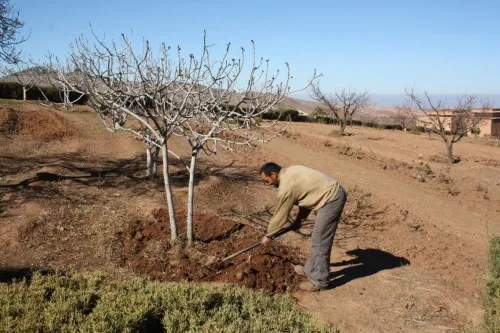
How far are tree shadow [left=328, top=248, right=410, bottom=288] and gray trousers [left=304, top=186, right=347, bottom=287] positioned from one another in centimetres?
40

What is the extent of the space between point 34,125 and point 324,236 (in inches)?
411

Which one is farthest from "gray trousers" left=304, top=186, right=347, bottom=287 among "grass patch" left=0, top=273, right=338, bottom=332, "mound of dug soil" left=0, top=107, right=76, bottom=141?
"mound of dug soil" left=0, top=107, right=76, bottom=141

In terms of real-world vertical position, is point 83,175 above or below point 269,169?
below

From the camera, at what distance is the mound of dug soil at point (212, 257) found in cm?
485

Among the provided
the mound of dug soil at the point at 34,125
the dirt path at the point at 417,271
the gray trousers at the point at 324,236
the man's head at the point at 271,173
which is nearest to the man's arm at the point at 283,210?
the man's head at the point at 271,173

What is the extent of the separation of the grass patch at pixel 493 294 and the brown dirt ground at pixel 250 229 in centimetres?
36

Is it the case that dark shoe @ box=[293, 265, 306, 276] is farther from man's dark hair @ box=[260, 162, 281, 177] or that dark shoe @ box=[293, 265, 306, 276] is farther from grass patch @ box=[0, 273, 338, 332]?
man's dark hair @ box=[260, 162, 281, 177]

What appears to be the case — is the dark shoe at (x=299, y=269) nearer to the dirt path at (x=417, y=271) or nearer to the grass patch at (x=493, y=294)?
the dirt path at (x=417, y=271)

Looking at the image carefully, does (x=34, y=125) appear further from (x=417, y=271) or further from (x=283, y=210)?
(x=417, y=271)

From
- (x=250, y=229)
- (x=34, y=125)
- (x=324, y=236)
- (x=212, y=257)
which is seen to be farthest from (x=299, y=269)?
(x=34, y=125)

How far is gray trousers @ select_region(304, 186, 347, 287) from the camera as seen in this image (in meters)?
4.52

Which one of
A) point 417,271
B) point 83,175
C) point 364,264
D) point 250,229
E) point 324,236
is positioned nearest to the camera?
point 324,236

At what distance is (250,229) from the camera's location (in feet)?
20.2

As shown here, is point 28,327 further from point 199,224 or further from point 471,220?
point 471,220
